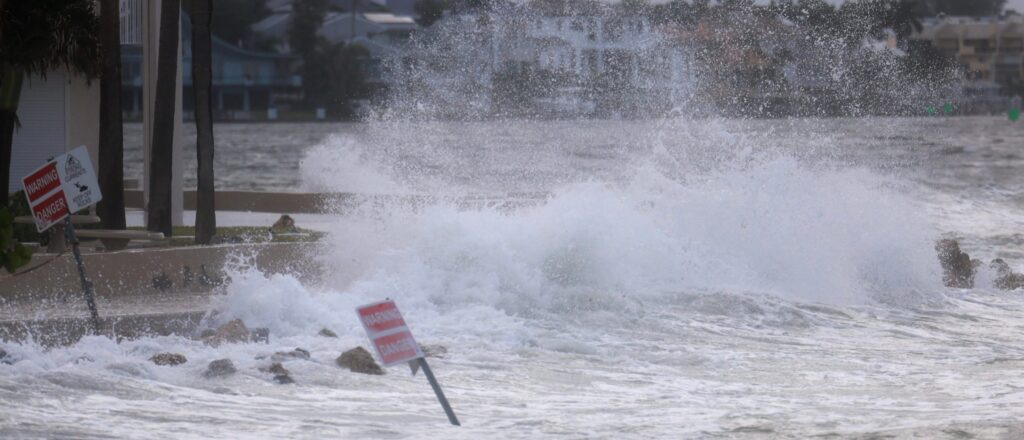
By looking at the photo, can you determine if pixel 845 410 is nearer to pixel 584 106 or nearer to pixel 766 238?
pixel 766 238

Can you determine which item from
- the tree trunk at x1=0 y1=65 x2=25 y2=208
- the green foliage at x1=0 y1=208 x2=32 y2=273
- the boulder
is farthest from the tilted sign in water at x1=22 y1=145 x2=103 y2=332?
the tree trunk at x1=0 y1=65 x2=25 y2=208

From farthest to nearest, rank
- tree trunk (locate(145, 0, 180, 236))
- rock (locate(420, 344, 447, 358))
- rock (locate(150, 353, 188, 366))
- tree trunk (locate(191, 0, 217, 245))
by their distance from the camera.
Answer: tree trunk (locate(145, 0, 180, 236)) → tree trunk (locate(191, 0, 217, 245)) → rock (locate(420, 344, 447, 358)) → rock (locate(150, 353, 188, 366))

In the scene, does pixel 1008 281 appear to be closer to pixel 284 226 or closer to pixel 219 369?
pixel 284 226

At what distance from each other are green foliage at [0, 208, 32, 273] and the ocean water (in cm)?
69

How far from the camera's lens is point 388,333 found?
848 cm

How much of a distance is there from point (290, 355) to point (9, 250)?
2.32m

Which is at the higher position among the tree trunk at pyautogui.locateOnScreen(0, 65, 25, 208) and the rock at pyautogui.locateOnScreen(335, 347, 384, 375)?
the tree trunk at pyautogui.locateOnScreen(0, 65, 25, 208)

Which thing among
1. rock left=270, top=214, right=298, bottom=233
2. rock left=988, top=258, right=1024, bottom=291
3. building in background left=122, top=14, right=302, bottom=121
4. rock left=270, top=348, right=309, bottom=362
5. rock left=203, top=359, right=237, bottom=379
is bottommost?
building in background left=122, top=14, right=302, bottom=121

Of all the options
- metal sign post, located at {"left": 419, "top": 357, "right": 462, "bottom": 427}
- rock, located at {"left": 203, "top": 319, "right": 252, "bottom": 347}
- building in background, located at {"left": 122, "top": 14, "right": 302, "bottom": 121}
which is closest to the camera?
metal sign post, located at {"left": 419, "top": 357, "right": 462, "bottom": 427}

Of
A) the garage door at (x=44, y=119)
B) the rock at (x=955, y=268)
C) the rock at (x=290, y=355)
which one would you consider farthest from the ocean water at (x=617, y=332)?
the garage door at (x=44, y=119)

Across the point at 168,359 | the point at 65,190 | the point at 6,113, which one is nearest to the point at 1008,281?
the point at 168,359

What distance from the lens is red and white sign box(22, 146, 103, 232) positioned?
11.8m

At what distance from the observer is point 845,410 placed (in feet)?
33.8

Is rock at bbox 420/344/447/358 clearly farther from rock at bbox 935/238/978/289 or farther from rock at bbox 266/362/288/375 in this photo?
rock at bbox 935/238/978/289
